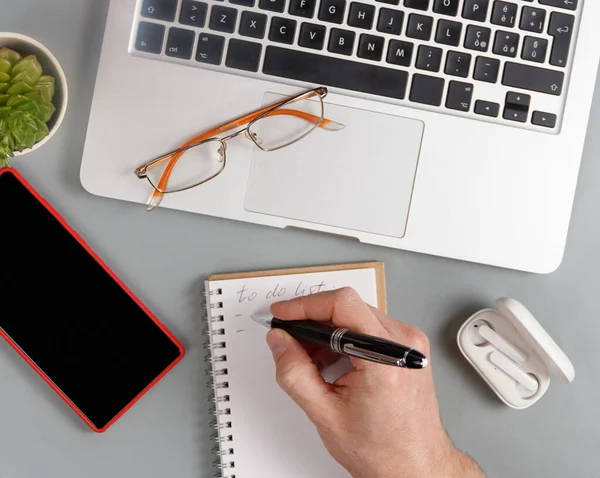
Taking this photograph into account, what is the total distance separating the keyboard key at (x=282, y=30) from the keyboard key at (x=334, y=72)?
0.01 meters

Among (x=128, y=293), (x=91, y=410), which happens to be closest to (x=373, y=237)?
(x=128, y=293)

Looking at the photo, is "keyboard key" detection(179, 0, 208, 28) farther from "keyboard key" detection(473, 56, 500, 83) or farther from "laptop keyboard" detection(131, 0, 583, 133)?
"keyboard key" detection(473, 56, 500, 83)

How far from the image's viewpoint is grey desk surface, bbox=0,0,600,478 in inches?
31.0

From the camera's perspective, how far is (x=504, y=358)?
77cm

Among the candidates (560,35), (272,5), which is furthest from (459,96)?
(272,5)

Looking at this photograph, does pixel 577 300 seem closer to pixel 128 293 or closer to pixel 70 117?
pixel 128 293

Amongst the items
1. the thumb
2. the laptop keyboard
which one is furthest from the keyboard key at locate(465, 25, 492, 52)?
the thumb

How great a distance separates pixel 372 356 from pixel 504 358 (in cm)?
30

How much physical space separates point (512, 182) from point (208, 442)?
1.69 feet

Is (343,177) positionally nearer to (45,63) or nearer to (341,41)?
(341,41)

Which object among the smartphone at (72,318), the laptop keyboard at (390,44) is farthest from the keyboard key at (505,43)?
the smartphone at (72,318)

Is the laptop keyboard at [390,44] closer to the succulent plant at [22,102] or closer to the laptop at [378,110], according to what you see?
the laptop at [378,110]

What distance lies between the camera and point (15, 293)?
0.76 metres

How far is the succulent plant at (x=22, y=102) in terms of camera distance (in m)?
0.63
